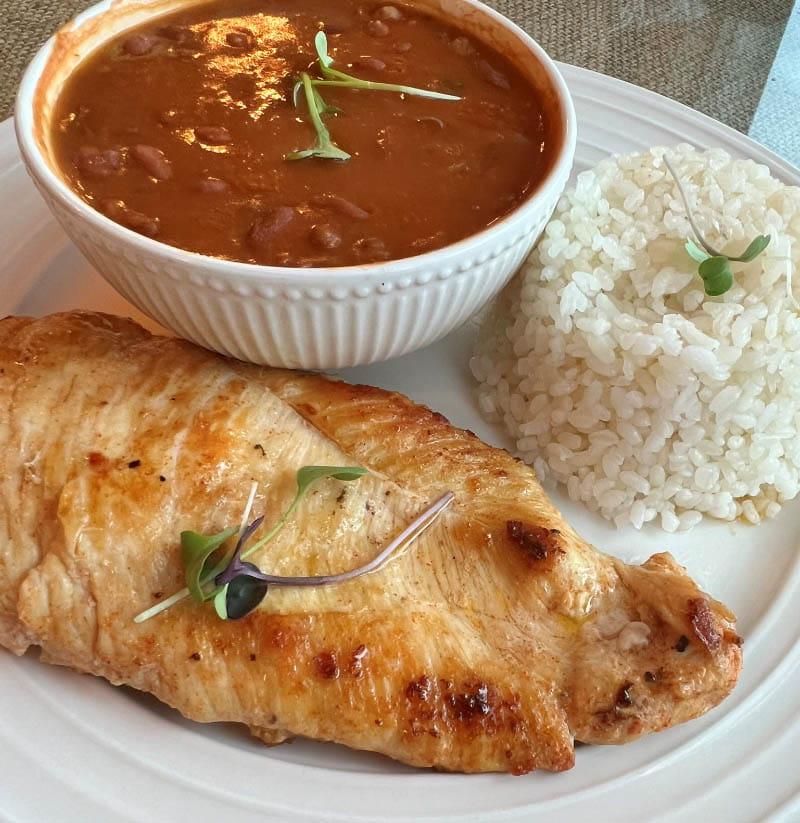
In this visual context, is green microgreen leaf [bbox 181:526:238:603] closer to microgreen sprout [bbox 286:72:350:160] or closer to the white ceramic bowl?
the white ceramic bowl

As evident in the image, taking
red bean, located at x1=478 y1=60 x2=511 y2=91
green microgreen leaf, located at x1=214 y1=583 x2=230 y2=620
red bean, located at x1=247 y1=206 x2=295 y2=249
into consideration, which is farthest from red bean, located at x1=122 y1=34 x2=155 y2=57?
green microgreen leaf, located at x1=214 y1=583 x2=230 y2=620

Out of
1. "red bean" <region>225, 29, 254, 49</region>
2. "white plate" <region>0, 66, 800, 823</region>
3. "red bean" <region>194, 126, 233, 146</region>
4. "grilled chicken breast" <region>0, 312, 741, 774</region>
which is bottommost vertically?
"white plate" <region>0, 66, 800, 823</region>

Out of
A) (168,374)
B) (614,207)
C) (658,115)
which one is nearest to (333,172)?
(168,374)

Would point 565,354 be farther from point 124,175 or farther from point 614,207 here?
point 124,175

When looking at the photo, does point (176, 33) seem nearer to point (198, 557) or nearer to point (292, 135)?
point (292, 135)

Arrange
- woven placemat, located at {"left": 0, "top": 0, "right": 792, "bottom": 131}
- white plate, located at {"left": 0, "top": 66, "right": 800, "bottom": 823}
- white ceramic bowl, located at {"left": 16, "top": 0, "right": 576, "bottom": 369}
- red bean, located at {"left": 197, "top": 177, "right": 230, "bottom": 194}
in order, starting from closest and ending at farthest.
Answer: white plate, located at {"left": 0, "top": 66, "right": 800, "bottom": 823} < white ceramic bowl, located at {"left": 16, "top": 0, "right": 576, "bottom": 369} < red bean, located at {"left": 197, "top": 177, "right": 230, "bottom": 194} < woven placemat, located at {"left": 0, "top": 0, "right": 792, "bottom": 131}

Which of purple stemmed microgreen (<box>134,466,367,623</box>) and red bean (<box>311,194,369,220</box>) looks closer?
purple stemmed microgreen (<box>134,466,367,623</box>)

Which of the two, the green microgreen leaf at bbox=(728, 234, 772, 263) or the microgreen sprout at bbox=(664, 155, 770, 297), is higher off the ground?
the green microgreen leaf at bbox=(728, 234, 772, 263)

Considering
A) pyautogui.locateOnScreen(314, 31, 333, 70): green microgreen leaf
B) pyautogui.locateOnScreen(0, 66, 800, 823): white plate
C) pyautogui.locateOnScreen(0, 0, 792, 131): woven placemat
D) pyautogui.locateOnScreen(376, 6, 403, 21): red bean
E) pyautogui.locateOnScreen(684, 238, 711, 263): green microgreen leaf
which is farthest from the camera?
pyautogui.locateOnScreen(0, 0, 792, 131): woven placemat
